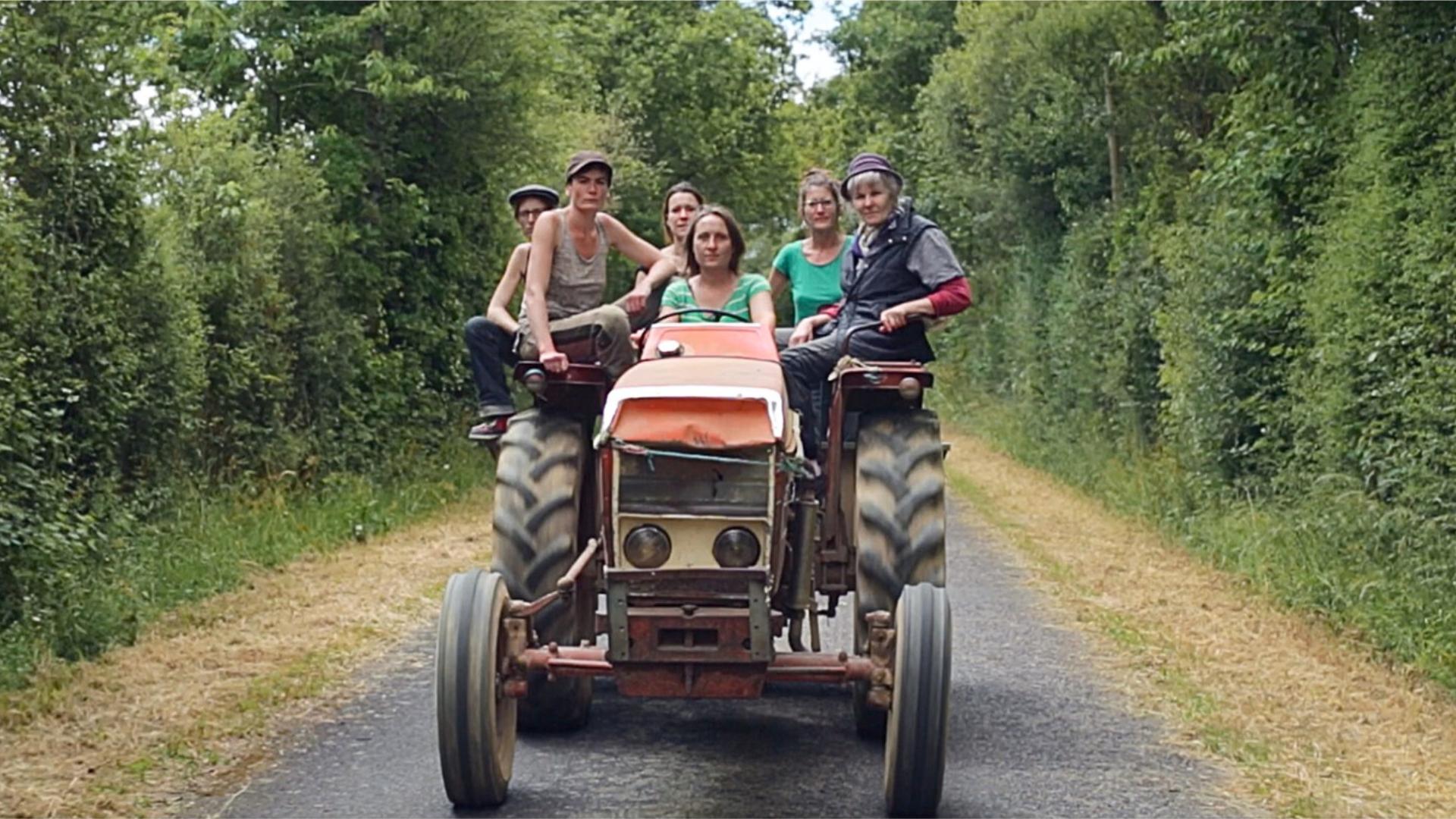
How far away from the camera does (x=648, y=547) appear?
6.62m

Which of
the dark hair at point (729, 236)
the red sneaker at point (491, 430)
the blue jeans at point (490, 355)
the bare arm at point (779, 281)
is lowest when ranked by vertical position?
the red sneaker at point (491, 430)

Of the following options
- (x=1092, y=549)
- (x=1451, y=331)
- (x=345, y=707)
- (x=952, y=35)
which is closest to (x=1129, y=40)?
(x=1092, y=549)

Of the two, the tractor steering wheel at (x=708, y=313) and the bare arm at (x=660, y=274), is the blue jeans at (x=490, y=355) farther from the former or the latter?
the tractor steering wheel at (x=708, y=313)

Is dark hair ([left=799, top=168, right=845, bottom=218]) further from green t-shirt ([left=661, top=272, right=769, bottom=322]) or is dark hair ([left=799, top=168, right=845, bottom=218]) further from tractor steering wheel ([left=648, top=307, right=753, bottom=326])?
tractor steering wheel ([left=648, top=307, right=753, bottom=326])

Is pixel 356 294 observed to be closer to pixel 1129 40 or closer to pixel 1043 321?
pixel 1129 40

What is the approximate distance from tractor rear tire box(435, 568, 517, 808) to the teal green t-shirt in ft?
9.61

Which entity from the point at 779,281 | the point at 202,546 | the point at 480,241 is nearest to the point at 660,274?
the point at 779,281

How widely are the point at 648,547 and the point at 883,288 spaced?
6.65 ft

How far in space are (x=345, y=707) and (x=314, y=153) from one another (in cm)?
990

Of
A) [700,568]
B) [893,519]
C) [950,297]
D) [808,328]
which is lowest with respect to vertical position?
[700,568]

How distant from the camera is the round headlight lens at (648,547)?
6621 mm

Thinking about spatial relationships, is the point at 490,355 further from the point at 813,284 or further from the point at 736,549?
the point at 736,549

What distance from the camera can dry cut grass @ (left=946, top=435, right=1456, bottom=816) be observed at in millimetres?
7230

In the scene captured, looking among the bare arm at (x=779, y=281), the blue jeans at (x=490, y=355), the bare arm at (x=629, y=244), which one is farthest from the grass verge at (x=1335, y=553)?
the blue jeans at (x=490, y=355)
